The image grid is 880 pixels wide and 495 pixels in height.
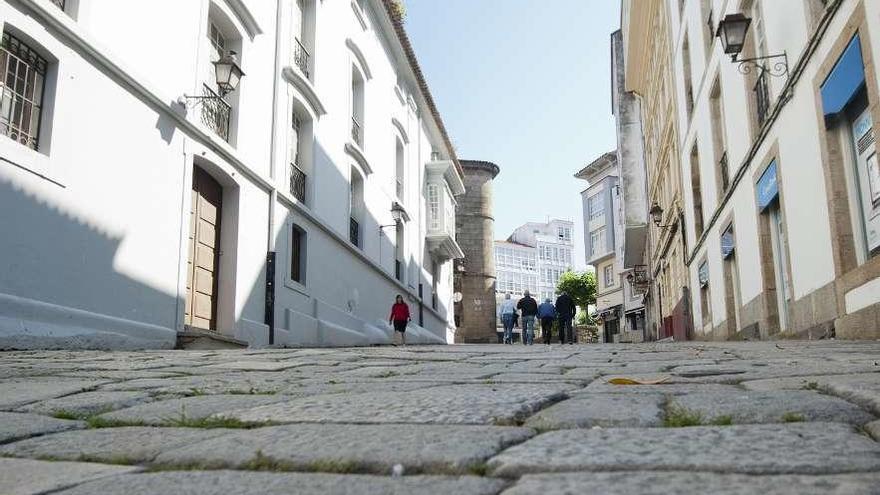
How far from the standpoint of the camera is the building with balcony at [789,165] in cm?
802

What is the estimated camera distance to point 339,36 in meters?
18.5

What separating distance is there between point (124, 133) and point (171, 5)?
233cm

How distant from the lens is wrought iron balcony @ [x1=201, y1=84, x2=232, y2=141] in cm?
1212

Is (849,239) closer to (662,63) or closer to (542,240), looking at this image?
(662,63)

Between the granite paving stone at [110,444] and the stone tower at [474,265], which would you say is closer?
the granite paving stone at [110,444]

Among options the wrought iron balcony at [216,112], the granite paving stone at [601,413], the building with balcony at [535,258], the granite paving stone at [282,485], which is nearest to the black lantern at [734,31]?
the wrought iron balcony at [216,112]

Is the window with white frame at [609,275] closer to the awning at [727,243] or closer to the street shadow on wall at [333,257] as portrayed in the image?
the street shadow on wall at [333,257]

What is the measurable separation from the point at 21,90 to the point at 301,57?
8.28 metres

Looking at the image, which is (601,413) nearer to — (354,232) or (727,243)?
(727,243)

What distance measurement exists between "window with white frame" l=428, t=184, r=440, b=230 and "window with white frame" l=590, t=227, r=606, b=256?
2679 centimetres

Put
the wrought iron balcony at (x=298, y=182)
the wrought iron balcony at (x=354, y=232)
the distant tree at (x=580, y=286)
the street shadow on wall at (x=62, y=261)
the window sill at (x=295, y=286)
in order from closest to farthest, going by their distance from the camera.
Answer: the street shadow on wall at (x=62, y=261), the window sill at (x=295, y=286), the wrought iron balcony at (x=298, y=182), the wrought iron balcony at (x=354, y=232), the distant tree at (x=580, y=286)

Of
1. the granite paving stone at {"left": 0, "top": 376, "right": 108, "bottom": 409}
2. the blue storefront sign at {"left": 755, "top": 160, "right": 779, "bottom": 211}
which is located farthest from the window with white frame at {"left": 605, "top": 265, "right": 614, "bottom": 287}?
the granite paving stone at {"left": 0, "top": 376, "right": 108, "bottom": 409}

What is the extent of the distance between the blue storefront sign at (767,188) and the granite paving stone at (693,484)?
10168 millimetres

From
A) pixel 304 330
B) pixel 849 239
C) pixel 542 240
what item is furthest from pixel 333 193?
pixel 542 240
